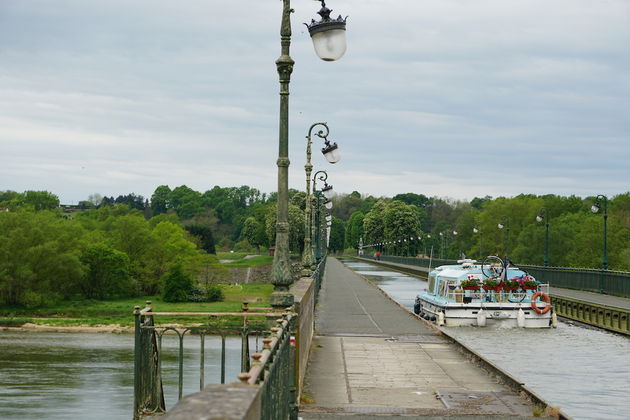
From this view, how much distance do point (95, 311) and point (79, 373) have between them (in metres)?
39.6

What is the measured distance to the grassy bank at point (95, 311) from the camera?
79.1m

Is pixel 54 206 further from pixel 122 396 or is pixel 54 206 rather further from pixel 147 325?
pixel 147 325

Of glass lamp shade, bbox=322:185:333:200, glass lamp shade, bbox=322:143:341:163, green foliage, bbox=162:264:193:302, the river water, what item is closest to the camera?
the river water

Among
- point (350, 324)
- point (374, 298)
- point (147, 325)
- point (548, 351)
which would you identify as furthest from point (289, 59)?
point (374, 298)

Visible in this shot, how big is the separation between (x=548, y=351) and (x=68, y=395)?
2282 centimetres

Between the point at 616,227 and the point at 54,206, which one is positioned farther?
the point at 54,206

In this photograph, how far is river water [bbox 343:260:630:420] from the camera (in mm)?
23156

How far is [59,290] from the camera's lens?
310ft

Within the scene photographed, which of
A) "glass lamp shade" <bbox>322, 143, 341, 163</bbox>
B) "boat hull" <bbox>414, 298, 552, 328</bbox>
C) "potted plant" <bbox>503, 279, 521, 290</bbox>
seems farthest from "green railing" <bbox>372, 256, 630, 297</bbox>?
"glass lamp shade" <bbox>322, 143, 341, 163</bbox>

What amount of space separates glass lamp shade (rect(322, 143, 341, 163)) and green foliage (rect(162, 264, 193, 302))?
3030 inches

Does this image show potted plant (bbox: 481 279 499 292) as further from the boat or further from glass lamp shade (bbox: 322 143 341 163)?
glass lamp shade (bbox: 322 143 341 163)

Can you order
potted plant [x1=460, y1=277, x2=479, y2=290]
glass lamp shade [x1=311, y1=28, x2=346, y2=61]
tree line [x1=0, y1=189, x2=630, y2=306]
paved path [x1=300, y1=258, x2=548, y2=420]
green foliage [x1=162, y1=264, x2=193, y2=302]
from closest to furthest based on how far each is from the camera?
Answer: 1. glass lamp shade [x1=311, y1=28, x2=346, y2=61]
2. paved path [x1=300, y1=258, x2=548, y2=420]
3. potted plant [x1=460, y1=277, x2=479, y2=290]
4. tree line [x1=0, y1=189, x2=630, y2=306]
5. green foliage [x1=162, y1=264, x2=193, y2=302]

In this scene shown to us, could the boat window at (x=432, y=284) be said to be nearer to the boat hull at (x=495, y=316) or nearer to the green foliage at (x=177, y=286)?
the boat hull at (x=495, y=316)

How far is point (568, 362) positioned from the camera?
30.8m
